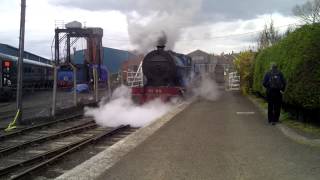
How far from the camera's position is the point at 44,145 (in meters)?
15.3

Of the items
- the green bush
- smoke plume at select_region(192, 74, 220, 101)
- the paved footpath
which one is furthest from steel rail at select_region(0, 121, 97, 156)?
smoke plume at select_region(192, 74, 220, 101)

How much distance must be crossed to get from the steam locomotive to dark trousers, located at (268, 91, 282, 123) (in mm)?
10702

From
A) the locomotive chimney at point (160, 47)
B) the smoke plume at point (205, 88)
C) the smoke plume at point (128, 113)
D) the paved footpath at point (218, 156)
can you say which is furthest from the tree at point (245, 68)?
the paved footpath at point (218, 156)

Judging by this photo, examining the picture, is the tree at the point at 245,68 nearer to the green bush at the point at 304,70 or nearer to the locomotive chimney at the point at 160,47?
the locomotive chimney at the point at 160,47

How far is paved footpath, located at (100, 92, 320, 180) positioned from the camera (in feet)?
26.8

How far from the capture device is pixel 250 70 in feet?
112

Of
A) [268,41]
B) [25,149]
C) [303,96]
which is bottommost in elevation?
[25,149]

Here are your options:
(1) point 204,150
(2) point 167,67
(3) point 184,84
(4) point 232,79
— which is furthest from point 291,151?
(4) point 232,79

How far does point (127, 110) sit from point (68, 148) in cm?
940

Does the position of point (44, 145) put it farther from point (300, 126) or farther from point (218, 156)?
point (218, 156)

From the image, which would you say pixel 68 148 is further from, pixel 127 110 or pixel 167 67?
pixel 167 67

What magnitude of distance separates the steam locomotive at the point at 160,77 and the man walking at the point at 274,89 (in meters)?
10.7

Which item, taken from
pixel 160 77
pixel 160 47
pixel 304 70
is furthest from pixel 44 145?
pixel 160 47

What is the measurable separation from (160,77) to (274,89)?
1227 cm
